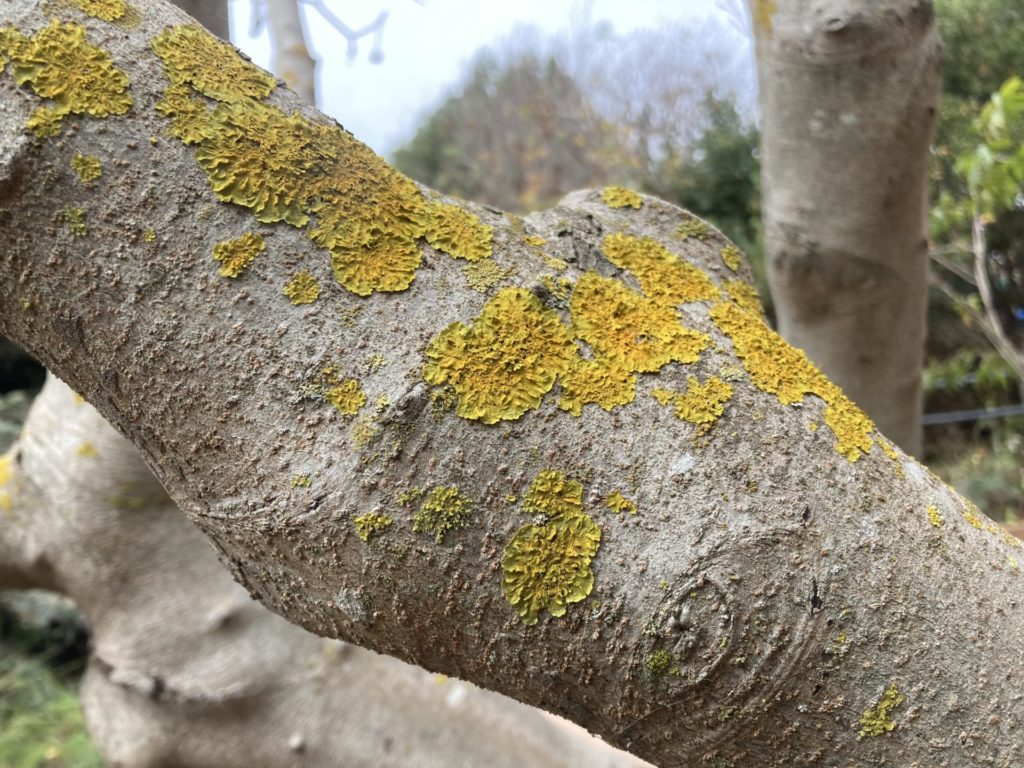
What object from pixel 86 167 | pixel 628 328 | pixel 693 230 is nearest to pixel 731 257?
pixel 693 230

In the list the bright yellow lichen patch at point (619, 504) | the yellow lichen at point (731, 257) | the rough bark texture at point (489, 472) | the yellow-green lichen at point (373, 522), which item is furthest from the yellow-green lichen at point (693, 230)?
the yellow-green lichen at point (373, 522)

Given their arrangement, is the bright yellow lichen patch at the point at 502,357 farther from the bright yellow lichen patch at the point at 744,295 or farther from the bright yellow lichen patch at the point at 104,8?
the bright yellow lichen patch at the point at 104,8

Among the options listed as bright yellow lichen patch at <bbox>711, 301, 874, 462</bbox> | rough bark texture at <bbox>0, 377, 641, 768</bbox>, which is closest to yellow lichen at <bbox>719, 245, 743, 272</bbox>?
bright yellow lichen patch at <bbox>711, 301, 874, 462</bbox>

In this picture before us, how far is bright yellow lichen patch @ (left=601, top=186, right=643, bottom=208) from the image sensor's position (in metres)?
0.86

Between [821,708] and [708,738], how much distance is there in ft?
0.31

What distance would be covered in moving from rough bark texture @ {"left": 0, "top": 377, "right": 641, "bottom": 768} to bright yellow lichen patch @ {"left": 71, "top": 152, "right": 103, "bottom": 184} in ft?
4.47

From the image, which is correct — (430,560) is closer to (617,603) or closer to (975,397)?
(617,603)

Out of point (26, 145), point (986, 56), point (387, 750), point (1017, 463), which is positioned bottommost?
point (387, 750)

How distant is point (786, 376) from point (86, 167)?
0.63 m

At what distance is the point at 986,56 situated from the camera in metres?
5.19

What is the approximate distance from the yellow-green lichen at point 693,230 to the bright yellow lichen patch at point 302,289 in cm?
44

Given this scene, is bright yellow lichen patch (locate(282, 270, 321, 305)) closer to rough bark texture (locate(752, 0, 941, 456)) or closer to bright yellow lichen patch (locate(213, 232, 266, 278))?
bright yellow lichen patch (locate(213, 232, 266, 278))

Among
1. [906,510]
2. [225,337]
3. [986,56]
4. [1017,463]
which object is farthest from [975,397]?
[225,337]

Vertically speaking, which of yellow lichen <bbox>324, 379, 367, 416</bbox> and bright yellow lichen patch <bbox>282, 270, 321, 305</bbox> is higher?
bright yellow lichen patch <bbox>282, 270, 321, 305</bbox>
